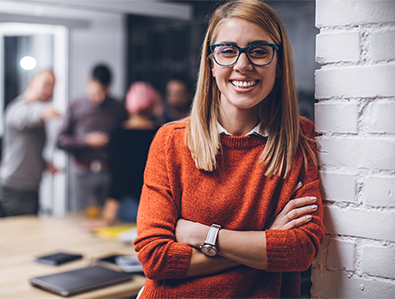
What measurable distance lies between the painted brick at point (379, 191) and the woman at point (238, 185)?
14cm

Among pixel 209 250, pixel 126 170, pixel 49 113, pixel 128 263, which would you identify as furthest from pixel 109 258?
pixel 49 113

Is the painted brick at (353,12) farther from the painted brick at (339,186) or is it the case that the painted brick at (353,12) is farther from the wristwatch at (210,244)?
the wristwatch at (210,244)

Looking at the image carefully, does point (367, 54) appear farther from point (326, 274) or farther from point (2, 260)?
point (2, 260)

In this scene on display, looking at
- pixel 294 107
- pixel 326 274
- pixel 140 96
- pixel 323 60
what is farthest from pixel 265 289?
pixel 140 96

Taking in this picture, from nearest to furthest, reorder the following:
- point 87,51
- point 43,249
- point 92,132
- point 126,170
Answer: point 43,249 < point 126,170 < point 92,132 < point 87,51

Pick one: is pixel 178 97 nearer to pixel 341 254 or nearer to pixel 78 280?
pixel 78 280

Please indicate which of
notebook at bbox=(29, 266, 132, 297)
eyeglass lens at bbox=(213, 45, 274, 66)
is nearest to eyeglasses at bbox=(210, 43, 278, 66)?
eyeglass lens at bbox=(213, 45, 274, 66)

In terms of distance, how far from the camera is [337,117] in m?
1.21

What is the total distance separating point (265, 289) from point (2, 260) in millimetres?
1263

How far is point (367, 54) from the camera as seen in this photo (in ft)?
3.73

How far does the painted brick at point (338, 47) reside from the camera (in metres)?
1.16

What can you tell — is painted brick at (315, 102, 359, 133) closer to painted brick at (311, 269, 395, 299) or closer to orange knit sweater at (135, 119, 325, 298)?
orange knit sweater at (135, 119, 325, 298)

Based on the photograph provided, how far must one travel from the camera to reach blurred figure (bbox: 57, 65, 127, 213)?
13.3 feet

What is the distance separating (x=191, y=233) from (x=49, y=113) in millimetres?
2406
